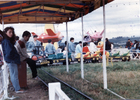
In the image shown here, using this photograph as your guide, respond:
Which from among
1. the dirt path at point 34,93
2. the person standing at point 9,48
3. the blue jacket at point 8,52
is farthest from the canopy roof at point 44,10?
the dirt path at point 34,93

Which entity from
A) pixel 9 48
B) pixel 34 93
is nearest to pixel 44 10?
pixel 9 48

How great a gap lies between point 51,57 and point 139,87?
342 inches

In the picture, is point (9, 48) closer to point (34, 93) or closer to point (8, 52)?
point (8, 52)

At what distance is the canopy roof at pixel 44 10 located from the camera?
7.23 meters

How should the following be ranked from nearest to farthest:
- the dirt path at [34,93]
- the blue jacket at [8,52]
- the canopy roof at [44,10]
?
the blue jacket at [8,52], the dirt path at [34,93], the canopy roof at [44,10]

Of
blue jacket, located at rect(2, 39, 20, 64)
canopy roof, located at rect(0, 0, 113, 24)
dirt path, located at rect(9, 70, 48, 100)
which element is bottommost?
dirt path, located at rect(9, 70, 48, 100)

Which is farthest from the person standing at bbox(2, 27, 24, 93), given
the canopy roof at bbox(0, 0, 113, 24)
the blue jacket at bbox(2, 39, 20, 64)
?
the canopy roof at bbox(0, 0, 113, 24)

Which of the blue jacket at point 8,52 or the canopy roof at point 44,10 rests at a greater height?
the canopy roof at point 44,10

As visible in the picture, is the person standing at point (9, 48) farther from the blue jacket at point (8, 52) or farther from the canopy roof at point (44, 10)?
the canopy roof at point (44, 10)

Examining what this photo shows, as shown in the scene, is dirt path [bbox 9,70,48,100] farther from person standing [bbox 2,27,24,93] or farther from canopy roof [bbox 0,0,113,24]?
canopy roof [bbox 0,0,113,24]

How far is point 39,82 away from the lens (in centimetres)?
966

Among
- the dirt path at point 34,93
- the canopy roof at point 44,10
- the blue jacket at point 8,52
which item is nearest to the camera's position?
the blue jacket at point 8,52

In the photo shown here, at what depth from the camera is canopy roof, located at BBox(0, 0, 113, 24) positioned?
23.7ft

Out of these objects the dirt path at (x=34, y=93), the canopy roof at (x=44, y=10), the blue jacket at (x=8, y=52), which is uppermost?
the canopy roof at (x=44, y=10)
